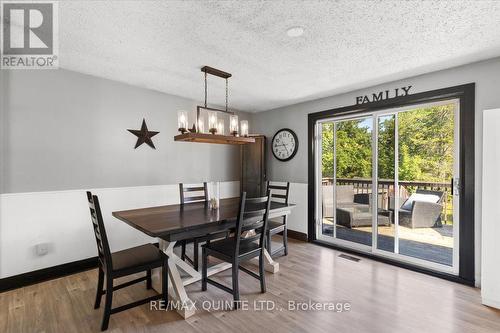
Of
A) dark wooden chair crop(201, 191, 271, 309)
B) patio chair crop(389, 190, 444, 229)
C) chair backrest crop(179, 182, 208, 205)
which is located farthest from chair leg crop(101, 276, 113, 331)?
patio chair crop(389, 190, 444, 229)

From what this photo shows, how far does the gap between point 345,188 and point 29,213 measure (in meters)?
4.16

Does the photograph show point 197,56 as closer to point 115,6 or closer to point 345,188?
point 115,6

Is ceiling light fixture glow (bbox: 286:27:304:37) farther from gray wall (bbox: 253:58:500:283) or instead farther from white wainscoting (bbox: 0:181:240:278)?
white wainscoting (bbox: 0:181:240:278)

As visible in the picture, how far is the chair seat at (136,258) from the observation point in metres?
1.97

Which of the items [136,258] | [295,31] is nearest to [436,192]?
[295,31]

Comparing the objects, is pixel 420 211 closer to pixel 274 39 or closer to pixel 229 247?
pixel 229 247

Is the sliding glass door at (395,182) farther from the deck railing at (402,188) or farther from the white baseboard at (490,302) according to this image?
the white baseboard at (490,302)

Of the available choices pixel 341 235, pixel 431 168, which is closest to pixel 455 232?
pixel 431 168

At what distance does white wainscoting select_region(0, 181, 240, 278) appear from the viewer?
2514mm

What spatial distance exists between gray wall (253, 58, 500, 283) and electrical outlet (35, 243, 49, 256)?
11.6ft

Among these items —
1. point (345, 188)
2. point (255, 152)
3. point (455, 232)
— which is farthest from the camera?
point (255, 152)

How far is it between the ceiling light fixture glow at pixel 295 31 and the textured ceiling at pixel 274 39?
39mm

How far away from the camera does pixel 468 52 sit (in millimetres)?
2342

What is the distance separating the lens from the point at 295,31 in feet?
6.50
